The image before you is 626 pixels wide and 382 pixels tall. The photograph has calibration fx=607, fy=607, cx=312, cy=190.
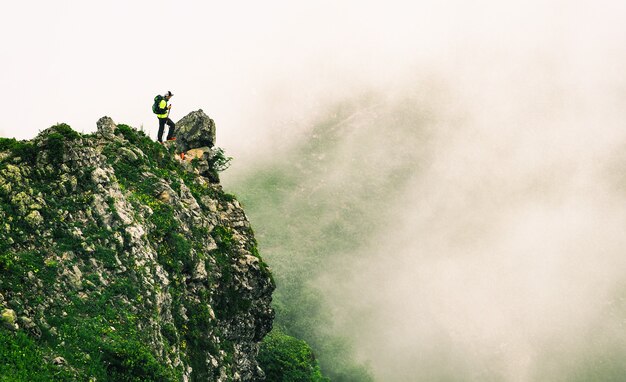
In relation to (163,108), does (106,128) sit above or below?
below

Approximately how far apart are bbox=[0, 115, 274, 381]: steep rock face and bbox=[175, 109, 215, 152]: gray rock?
574 cm

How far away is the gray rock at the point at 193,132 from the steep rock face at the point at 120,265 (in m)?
5.74

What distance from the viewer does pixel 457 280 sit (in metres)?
195

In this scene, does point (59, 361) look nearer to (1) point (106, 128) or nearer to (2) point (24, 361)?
(2) point (24, 361)

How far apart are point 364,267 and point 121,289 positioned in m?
166

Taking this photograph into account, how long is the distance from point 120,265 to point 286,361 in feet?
141

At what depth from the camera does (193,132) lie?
155ft

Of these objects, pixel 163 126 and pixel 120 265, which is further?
pixel 163 126

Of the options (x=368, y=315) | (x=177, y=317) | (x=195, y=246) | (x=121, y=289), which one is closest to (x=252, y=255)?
(x=195, y=246)

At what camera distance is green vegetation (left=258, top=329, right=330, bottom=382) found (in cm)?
6600

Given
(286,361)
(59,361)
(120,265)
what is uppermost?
(286,361)

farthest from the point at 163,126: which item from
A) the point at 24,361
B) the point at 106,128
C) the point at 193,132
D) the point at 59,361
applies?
the point at 24,361

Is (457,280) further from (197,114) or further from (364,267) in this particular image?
(197,114)

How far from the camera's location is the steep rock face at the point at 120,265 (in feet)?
81.1
